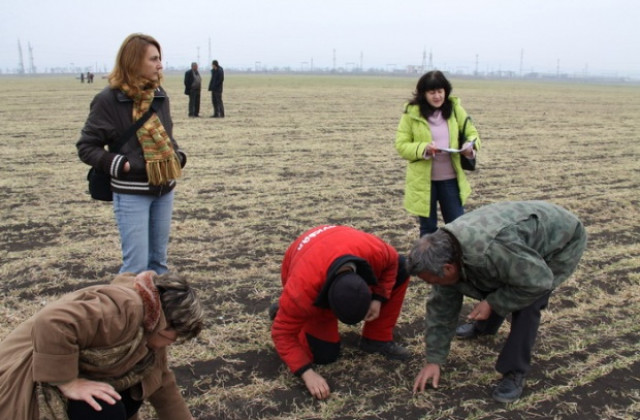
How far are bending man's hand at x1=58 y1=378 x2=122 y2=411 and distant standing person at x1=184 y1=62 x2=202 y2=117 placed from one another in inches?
488

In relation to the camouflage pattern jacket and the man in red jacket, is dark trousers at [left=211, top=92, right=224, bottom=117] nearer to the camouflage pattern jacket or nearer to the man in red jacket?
the man in red jacket

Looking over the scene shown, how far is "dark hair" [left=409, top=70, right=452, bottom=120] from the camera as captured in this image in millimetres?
3924

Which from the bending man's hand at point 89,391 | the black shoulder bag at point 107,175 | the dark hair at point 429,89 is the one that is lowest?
the bending man's hand at point 89,391

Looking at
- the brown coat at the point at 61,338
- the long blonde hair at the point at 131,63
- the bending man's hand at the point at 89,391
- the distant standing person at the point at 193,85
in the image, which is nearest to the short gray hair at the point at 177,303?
the brown coat at the point at 61,338

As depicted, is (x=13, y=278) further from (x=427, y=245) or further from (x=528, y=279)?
(x=528, y=279)

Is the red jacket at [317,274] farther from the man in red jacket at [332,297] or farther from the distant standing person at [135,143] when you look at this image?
the distant standing person at [135,143]

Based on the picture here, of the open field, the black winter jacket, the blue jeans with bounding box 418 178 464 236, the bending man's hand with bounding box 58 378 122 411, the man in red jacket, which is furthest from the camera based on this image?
the blue jeans with bounding box 418 178 464 236

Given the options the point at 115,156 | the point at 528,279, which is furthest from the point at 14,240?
the point at 528,279

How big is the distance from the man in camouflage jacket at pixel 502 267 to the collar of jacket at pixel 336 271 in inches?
10.9

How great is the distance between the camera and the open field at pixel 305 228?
2844mm

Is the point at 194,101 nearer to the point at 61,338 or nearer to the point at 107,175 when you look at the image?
the point at 107,175

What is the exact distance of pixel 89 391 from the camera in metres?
1.87

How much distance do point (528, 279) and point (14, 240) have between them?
14.7 ft

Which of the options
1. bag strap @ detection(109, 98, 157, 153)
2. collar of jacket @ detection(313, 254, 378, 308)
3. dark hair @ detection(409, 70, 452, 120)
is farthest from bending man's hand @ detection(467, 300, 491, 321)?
bag strap @ detection(109, 98, 157, 153)
